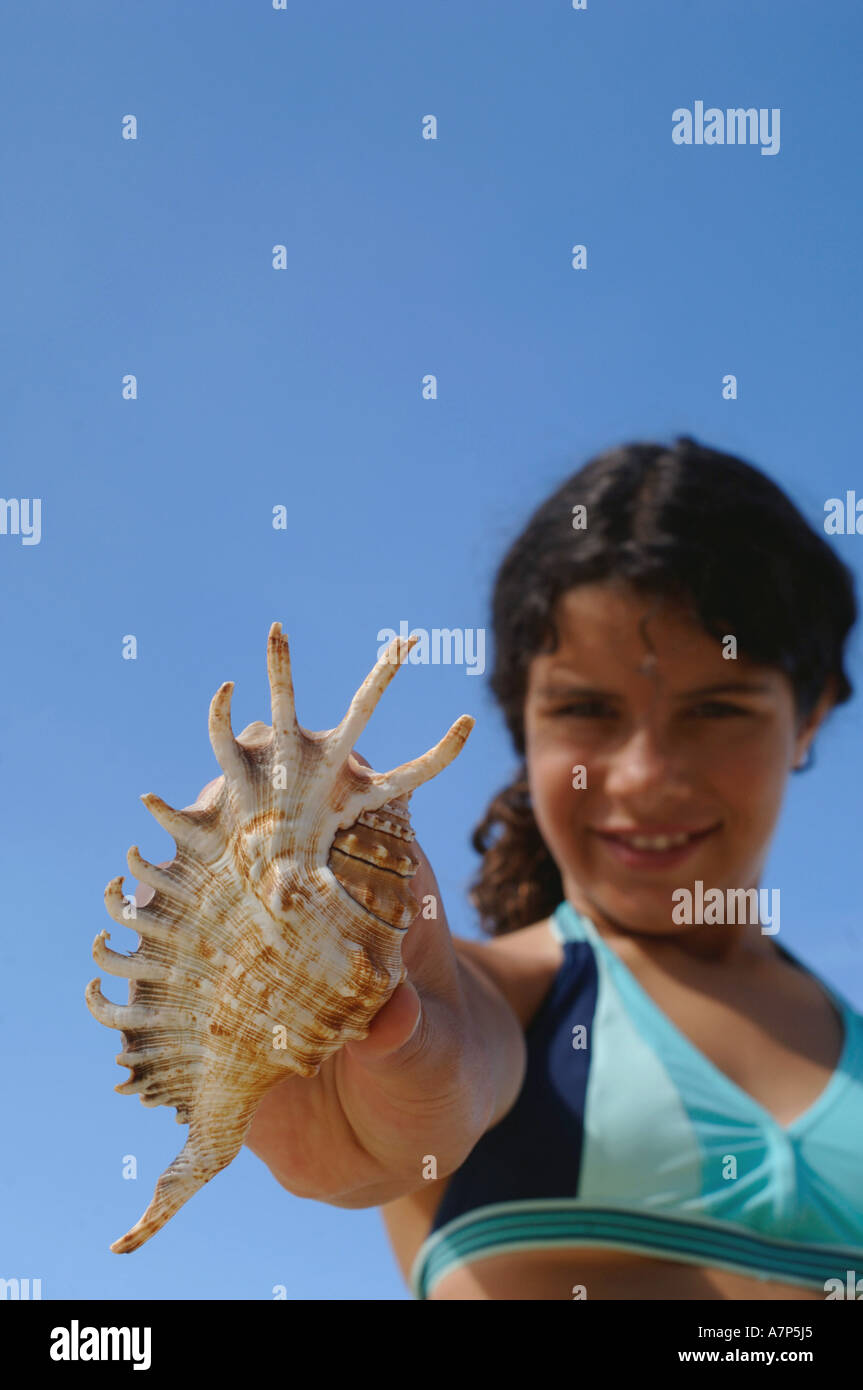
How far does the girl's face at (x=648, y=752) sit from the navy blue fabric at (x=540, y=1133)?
0.60 meters

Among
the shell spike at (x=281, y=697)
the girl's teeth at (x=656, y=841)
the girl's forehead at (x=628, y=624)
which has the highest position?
the girl's forehead at (x=628, y=624)

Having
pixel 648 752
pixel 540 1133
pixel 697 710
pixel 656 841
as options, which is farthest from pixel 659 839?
pixel 540 1133

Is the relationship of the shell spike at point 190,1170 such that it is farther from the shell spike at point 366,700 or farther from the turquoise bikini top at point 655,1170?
the turquoise bikini top at point 655,1170

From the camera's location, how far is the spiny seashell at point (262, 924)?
142cm

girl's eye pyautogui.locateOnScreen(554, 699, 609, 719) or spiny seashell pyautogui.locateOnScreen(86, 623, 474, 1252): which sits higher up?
girl's eye pyautogui.locateOnScreen(554, 699, 609, 719)

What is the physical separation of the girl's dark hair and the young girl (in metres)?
0.01

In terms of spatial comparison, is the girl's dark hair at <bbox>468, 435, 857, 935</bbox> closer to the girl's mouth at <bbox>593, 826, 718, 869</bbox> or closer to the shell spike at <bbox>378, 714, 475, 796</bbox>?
the girl's mouth at <bbox>593, 826, 718, 869</bbox>

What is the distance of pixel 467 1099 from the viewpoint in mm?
1804

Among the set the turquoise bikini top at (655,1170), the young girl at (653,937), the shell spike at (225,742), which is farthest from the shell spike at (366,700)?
the turquoise bikini top at (655,1170)

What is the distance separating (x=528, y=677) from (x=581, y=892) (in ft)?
2.94

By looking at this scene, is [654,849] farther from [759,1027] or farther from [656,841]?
[759,1027]

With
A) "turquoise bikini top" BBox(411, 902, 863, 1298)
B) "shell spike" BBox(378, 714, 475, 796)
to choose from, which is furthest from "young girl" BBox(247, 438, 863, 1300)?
"shell spike" BBox(378, 714, 475, 796)

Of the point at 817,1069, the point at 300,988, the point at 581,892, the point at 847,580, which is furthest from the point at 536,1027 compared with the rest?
the point at 847,580

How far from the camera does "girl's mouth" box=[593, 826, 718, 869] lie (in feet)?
12.4
